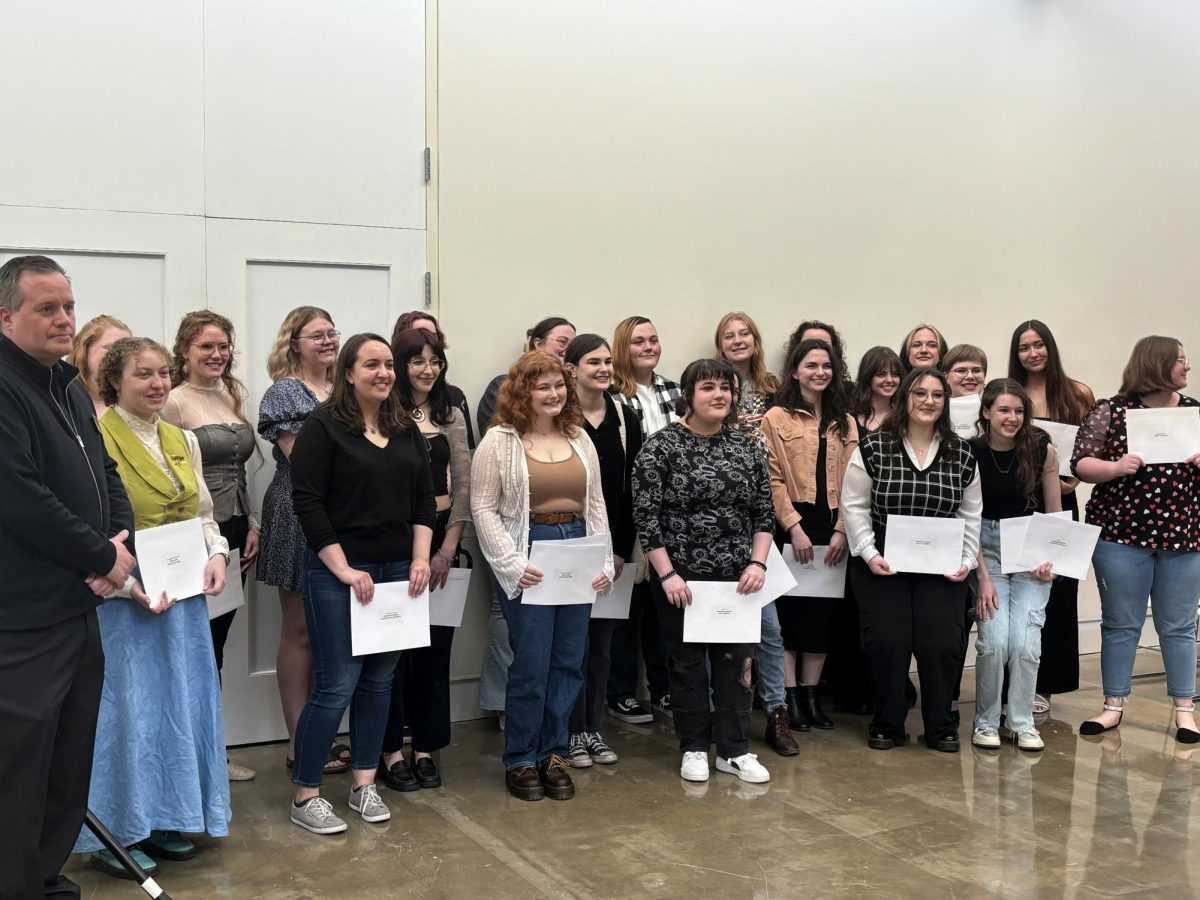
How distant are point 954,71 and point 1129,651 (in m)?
3.11

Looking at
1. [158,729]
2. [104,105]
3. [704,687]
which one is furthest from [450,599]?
[104,105]

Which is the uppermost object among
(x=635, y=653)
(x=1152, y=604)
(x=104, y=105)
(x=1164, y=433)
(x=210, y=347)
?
(x=104, y=105)

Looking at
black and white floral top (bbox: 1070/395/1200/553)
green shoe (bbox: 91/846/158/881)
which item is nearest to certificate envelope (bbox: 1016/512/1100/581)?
black and white floral top (bbox: 1070/395/1200/553)

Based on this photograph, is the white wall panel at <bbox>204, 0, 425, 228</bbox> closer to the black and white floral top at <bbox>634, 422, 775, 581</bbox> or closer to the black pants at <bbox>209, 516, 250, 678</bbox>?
the black pants at <bbox>209, 516, 250, 678</bbox>

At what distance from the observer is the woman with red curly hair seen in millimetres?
3936

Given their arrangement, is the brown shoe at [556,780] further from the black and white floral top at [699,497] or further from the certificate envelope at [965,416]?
the certificate envelope at [965,416]

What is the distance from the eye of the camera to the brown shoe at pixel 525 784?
397 centimetres

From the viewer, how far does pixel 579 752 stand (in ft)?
14.4

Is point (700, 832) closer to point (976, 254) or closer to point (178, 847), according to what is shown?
point (178, 847)

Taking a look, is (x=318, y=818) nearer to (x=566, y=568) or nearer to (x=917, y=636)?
(x=566, y=568)

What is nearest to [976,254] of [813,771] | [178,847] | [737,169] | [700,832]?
[737,169]

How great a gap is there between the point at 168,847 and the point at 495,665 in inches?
66.1

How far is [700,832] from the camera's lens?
369cm

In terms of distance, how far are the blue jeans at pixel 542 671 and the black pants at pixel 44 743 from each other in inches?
58.6
